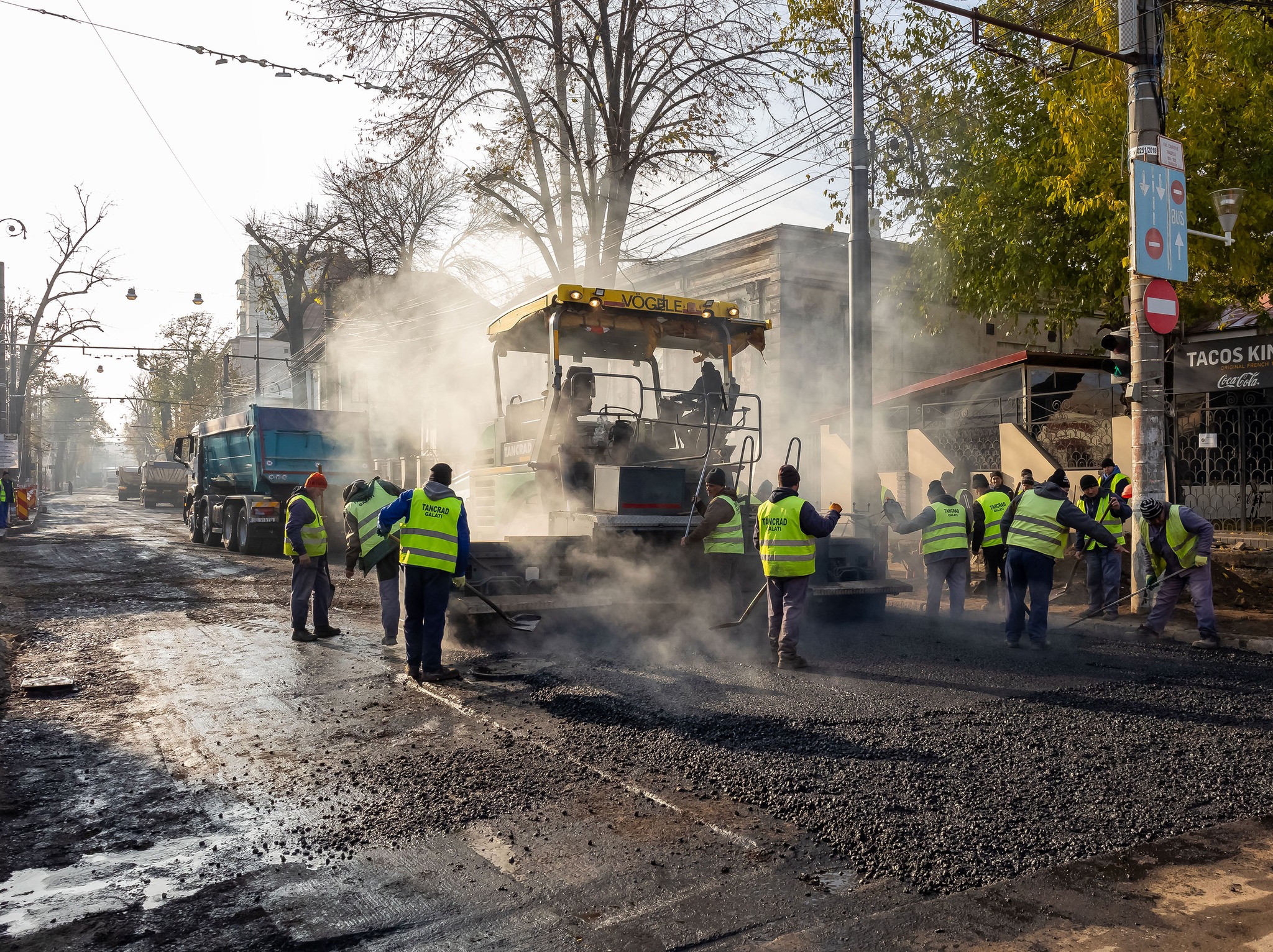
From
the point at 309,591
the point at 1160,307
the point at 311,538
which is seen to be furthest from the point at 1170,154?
the point at 309,591

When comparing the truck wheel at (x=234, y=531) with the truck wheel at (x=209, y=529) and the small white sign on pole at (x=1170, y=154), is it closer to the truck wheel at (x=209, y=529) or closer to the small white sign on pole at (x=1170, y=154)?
the truck wheel at (x=209, y=529)

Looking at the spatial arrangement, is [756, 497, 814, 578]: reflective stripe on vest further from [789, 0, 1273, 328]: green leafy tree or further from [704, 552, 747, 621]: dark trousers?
[789, 0, 1273, 328]: green leafy tree

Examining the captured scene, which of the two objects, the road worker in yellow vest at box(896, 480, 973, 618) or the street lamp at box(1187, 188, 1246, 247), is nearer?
the road worker in yellow vest at box(896, 480, 973, 618)

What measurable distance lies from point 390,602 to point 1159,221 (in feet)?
26.8

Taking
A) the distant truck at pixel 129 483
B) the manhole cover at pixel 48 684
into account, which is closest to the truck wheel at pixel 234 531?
the manhole cover at pixel 48 684

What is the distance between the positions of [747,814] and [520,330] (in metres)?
5.79

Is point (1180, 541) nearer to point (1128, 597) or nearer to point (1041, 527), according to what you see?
point (1128, 597)

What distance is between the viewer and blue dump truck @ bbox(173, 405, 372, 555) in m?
17.9

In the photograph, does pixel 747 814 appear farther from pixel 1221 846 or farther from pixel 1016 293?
pixel 1016 293

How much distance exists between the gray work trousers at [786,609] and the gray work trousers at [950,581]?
3.18m

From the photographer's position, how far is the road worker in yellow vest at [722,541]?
7871 mm

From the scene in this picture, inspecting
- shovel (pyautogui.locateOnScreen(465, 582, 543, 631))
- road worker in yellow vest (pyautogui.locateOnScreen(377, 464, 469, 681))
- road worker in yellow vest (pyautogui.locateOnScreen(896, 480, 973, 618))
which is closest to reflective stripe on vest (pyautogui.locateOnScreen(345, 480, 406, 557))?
shovel (pyautogui.locateOnScreen(465, 582, 543, 631))

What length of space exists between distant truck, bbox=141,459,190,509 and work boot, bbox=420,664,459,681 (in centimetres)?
4088

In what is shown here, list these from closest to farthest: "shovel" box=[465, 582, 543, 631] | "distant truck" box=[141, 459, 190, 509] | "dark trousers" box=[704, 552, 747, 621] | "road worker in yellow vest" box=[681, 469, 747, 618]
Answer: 1. "shovel" box=[465, 582, 543, 631]
2. "road worker in yellow vest" box=[681, 469, 747, 618]
3. "dark trousers" box=[704, 552, 747, 621]
4. "distant truck" box=[141, 459, 190, 509]
